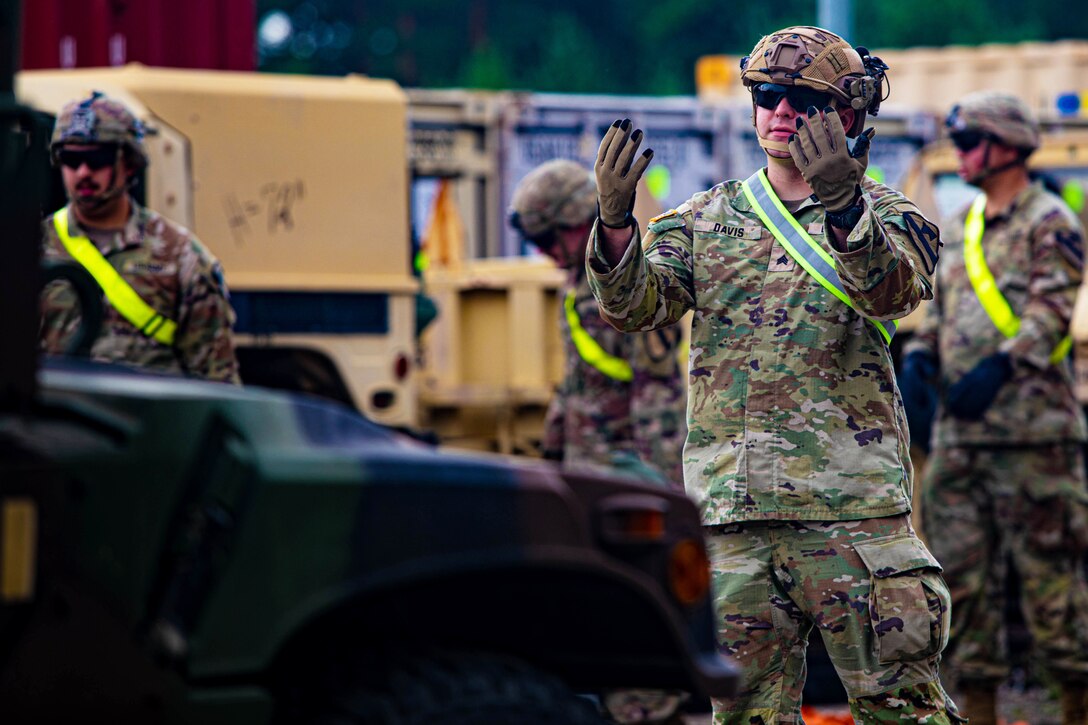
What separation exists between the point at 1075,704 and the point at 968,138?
2041 millimetres

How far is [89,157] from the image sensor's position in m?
5.86

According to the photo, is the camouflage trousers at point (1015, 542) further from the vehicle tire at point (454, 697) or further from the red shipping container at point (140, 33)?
the red shipping container at point (140, 33)

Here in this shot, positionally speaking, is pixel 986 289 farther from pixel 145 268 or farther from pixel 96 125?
pixel 96 125

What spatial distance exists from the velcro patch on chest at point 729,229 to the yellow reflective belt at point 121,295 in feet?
6.97

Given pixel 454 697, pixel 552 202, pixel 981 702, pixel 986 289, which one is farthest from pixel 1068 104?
pixel 454 697

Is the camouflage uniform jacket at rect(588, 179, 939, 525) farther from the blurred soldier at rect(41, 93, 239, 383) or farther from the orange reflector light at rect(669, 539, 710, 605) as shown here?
the blurred soldier at rect(41, 93, 239, 383)

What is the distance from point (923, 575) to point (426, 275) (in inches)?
250

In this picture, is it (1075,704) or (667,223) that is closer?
(667,223)

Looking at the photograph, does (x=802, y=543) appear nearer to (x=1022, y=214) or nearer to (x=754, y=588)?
(x=754, y=588)

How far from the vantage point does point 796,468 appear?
4.15m

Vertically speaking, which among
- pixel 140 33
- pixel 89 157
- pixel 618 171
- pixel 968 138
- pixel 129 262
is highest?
pixel 140 33

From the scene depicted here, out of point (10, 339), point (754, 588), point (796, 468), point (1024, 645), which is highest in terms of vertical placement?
point (10, 339)

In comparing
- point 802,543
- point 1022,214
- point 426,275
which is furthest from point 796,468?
point 426,275

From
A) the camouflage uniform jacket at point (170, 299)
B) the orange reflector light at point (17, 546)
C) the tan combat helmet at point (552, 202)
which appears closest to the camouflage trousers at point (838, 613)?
the orange reflector light at point (17, 546)
